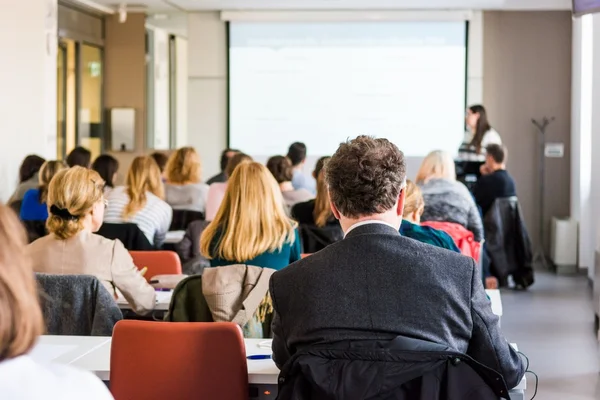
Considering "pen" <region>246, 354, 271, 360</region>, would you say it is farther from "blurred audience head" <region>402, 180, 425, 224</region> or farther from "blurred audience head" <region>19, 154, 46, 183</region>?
"blurred audience head" <region>19, 154, 46, 183</region>

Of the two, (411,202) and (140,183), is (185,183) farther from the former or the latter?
(411,202)

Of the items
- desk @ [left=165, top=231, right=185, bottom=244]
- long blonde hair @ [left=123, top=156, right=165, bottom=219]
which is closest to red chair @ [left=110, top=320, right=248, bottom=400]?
long blonde hair @ [left=123, top=156, right=165, bottom=219]

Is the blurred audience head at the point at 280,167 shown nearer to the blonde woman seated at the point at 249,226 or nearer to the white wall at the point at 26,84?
the white wall at the point at 26,84

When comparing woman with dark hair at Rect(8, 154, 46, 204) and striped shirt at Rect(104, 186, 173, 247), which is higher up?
woman with dark hair at Rect(8, 154, 46, 204)

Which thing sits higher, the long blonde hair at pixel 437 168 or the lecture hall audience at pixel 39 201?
the long blonde hair at pixel 437 168

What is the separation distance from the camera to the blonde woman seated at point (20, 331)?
1.33 metres

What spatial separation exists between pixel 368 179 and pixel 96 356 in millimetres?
1269

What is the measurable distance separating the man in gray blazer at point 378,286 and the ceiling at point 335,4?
918 centimetres

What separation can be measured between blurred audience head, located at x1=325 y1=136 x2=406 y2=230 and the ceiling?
30.0 feet

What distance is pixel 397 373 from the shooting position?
2.32m

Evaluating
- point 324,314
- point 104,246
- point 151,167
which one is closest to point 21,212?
point 151,167

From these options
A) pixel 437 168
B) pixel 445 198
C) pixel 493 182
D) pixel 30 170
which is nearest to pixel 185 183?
pixel 30 170

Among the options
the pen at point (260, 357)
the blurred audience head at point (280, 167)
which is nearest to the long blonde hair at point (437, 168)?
the blurred audience head at point (280, 167)

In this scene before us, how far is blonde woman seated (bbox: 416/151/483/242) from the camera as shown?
734cm
